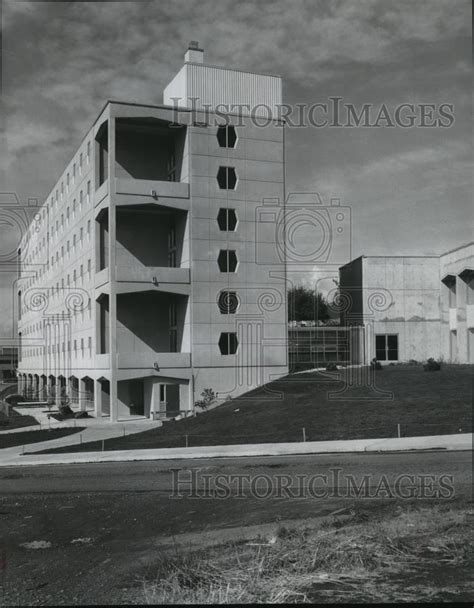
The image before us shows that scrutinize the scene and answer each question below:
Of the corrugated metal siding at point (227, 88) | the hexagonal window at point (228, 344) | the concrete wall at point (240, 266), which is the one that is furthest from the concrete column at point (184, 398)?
the corrugated metal siding at point (227, 88)

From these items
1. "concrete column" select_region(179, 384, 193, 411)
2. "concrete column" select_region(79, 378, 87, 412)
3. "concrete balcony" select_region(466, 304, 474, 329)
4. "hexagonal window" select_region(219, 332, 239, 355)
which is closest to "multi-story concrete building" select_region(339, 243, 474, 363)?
"concrete balcony" select_region(466, 304, 474, 329)

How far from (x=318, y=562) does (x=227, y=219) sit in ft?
110

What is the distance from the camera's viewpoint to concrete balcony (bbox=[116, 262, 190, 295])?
38.5 metres

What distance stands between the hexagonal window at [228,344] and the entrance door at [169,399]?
348cm

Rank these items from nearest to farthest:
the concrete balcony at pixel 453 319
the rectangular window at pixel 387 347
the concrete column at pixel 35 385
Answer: the concrete balcony at pixel 453 319, the rectangular window at pixel 387 347, the concrete column at pixel 35 385

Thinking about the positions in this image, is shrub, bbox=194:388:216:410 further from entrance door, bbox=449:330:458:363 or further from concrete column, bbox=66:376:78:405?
entrance door, bbox=449:330:458:363

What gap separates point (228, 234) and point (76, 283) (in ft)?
50.2

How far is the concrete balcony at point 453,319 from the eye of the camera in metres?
45.1

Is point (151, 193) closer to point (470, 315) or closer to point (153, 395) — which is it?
point (153, 395)

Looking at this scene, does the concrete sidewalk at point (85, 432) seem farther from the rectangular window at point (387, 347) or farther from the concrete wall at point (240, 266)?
the rectangular window at point (387, 347)

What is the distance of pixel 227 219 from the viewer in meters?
40.6

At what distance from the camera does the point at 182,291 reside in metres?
39.5

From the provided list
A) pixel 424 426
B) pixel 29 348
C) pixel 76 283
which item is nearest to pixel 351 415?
pixel 424 426

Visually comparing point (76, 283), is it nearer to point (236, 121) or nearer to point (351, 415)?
point (236, 121)
